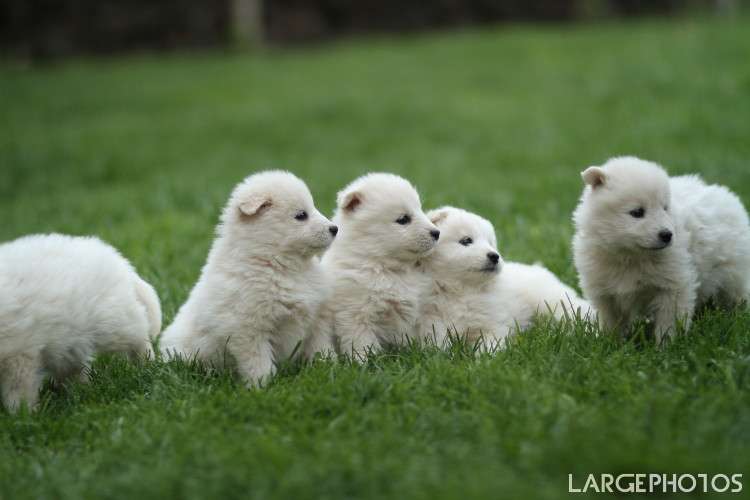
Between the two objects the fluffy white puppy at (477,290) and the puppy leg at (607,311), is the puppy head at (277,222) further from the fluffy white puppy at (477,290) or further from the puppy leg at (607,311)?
the puppy leg at (607,311)

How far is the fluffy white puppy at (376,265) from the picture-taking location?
4582mm

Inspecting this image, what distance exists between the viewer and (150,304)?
505 centimetres

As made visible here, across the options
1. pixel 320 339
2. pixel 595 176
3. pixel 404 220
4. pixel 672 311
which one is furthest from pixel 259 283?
pixel 672 311

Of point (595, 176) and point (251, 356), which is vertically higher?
point (595, 176)

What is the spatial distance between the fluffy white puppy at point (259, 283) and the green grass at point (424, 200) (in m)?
0.20

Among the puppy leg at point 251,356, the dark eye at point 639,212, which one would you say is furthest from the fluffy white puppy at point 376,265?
the dark eye at point 639,212

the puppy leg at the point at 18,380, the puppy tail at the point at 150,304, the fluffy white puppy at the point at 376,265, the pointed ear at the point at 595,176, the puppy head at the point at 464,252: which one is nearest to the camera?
the puppy leg at the point at 18,380

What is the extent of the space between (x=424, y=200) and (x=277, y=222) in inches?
150

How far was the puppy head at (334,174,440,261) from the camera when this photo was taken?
15.5 ft

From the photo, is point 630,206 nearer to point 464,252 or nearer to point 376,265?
point 464,252

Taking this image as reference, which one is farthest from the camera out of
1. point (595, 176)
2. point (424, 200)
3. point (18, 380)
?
point (424, 200)

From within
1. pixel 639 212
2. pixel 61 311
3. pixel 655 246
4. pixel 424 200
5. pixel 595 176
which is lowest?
pixel 424 200

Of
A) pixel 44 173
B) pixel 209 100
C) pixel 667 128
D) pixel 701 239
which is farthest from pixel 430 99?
pixel 701 239

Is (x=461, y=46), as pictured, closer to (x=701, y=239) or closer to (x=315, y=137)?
(x=315, y=137)
